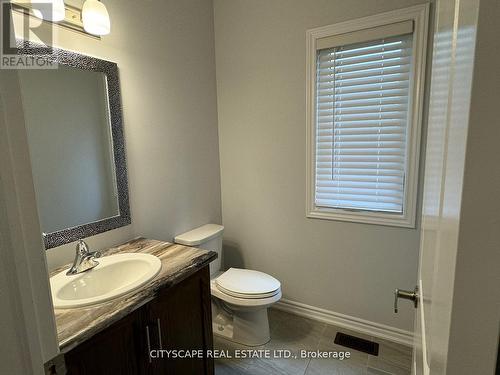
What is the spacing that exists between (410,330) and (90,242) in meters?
2.10

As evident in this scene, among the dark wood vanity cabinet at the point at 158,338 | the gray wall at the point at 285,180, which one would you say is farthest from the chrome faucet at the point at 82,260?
the gray wall at the point at 285,180

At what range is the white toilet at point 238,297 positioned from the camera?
5.79 feet

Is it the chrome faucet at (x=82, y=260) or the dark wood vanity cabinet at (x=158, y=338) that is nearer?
the dark wood vanity cabinet at (x=158, y=338)

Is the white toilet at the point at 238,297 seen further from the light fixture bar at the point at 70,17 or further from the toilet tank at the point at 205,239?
the light fixture bar at the point at 70,17

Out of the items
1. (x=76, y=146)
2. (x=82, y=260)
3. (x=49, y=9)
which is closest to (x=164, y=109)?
(x=76, y=146)

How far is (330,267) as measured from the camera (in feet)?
6.89

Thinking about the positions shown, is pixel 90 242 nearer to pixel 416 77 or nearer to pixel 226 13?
pixel 226 13

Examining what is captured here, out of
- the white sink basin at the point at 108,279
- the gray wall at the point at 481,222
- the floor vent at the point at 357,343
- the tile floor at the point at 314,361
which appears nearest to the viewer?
the gray wall at the point at 481,222

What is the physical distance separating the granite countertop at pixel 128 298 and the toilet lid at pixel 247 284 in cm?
48

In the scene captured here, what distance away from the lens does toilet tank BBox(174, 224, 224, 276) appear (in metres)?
1.92

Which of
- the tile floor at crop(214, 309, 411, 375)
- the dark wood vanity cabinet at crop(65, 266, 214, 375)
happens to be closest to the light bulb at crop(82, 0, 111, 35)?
the dark wood vanity cabinet at crop(65, 266, 214, 375)

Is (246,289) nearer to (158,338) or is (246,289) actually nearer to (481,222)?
(158,338)

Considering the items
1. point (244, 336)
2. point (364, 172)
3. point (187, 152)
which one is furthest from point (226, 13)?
point (244, 336)

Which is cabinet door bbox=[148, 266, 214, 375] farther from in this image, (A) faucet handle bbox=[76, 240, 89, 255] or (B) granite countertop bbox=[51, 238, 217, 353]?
(A) faucet handle bbox=[76, 240, 89, 255]
